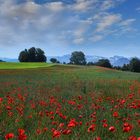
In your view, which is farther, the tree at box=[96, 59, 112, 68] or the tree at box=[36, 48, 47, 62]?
the tree at box=[36, 48, 47, 62]

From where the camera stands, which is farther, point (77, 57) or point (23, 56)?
point (77, 57)

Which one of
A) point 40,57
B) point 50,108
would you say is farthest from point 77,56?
point 50,108

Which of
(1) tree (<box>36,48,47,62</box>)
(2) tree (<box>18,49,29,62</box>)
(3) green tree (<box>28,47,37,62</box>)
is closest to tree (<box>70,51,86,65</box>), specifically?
(1) tree (<box>36,48,47,62</box>)

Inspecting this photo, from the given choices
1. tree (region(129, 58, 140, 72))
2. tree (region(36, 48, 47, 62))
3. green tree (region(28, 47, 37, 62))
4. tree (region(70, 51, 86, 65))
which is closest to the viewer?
tree (region(129, 58, 140, 72))

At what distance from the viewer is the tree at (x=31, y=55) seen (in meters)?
119

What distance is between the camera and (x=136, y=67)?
114 metres

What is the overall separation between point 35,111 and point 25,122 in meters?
1.18

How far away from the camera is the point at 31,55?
119625 mm

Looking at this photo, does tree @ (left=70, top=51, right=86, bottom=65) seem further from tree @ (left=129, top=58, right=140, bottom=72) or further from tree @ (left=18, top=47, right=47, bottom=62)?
tree @ (left=129, top=58, right=140, bottom=72)

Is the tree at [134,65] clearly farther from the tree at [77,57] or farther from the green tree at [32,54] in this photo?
the tree at [77,57]

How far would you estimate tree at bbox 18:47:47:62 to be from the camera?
118938mm

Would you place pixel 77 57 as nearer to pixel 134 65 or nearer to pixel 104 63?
pixel 104 63

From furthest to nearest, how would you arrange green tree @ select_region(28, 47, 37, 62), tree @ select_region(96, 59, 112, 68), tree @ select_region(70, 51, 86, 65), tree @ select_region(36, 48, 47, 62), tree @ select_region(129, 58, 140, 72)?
tree @ select_region(70, 51, 86, 65) < tree @ select_region(36, 48, 47, 62) < tree @ select_region(96, 59, 112, 68) < green tree @ select_region(28, 47, 37, 62) < tree @ select_region(129, 58, 140, 72)

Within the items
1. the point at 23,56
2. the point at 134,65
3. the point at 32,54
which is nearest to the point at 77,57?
the point at 32,54
